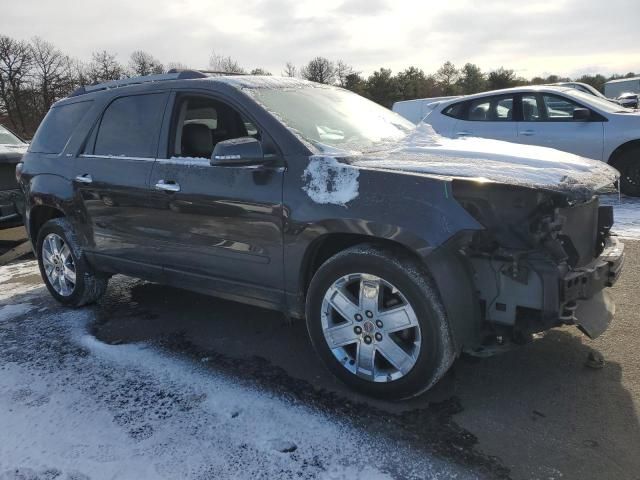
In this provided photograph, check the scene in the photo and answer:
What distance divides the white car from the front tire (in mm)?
6338

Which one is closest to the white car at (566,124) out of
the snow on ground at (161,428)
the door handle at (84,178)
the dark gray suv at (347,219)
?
the dark gray suv at (347,219)

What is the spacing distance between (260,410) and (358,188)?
1300 millimetres

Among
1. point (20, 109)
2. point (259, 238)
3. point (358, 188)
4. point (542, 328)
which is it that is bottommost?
point (542, 328)

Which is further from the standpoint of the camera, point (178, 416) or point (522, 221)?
point (178, 416)

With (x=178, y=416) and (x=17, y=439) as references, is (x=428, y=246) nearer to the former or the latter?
(x=178, y=416)

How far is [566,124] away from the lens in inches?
323

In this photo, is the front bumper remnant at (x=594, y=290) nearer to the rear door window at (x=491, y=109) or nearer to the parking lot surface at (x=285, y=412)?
the parking lot surface at (x=285, y=412)

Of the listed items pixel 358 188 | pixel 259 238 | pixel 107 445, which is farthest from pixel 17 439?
pixel 358 188

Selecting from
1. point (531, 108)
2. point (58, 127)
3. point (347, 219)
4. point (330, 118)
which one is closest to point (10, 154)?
point (58, 127)

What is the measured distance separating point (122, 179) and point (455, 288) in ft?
8.65

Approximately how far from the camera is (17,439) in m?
2.83

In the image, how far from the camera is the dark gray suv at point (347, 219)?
2.66 meters

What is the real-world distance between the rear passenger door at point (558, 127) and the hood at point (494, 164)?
16.9 feet

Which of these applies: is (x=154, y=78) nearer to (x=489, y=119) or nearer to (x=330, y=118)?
(x=330, y=118)
